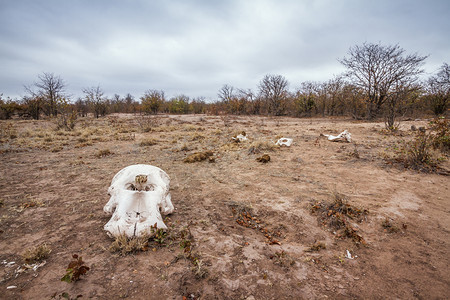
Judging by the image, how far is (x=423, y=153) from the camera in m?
5.64

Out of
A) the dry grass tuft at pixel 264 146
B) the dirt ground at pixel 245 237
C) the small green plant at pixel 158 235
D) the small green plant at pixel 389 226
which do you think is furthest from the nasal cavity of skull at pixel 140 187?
the dry grass tuft at pixel 264 146

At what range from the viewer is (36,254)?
2416 mm

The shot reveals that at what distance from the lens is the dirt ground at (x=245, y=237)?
2139 mm

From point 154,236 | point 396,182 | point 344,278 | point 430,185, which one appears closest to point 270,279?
point 344,278

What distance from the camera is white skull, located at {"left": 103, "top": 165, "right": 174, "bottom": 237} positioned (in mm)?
2729

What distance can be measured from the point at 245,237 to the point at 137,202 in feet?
5.67

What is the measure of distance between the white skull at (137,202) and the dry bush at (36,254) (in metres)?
0.68

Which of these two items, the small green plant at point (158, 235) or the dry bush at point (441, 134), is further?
the dry bush at point (441, 134)

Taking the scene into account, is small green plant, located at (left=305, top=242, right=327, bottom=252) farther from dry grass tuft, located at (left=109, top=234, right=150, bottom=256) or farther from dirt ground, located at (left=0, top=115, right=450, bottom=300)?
dry grass tuft, located at (left=109, top=234, right=150, bottom=256)

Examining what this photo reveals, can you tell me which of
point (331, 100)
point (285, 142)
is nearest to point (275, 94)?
point (331, 100)

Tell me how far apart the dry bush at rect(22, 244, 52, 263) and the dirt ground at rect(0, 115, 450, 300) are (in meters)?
0.06

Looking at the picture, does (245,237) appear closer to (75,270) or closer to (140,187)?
(140,187)

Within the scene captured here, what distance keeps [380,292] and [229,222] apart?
6.92ft

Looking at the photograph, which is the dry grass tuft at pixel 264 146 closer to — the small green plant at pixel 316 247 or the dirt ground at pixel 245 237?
the dirt ground at pixel 245 237
